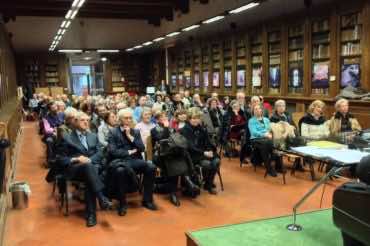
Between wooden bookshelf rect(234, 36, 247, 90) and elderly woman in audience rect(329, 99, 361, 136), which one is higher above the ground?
wooden bookshelf rect(234, 36, 247, 90)

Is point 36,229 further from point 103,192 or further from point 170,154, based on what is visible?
point 170,154

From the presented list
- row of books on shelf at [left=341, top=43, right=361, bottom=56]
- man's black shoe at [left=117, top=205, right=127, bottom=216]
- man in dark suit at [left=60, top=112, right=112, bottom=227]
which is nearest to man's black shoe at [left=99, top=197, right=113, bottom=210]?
man in dark suit at [left=60, top=112, right=112, bottom=227]

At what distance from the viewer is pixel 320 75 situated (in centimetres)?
794

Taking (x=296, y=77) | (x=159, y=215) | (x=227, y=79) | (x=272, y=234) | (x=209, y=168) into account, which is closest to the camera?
(x=272, y=234)

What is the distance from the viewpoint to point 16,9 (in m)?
11.2

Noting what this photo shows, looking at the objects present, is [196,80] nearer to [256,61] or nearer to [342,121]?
[256,61]

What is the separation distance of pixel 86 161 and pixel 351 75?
5.41 meters

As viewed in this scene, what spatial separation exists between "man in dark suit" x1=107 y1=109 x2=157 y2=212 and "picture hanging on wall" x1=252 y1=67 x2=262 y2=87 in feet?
20.3

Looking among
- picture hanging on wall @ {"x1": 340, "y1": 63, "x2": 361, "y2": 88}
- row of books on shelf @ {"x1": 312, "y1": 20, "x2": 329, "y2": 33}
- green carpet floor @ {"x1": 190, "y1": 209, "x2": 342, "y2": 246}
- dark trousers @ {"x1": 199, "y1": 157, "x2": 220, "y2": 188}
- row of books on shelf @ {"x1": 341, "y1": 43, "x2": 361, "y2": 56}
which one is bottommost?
green carpet floor @ {"x1": 190, "y1": 209, "x2": 342, "y2": 246}

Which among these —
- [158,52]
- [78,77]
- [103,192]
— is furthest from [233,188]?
[78,77]

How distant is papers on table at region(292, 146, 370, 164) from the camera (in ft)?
Result: 7.79

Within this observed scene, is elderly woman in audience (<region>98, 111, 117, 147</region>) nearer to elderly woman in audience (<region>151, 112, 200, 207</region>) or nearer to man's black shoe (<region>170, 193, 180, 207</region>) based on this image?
elderly woman in audience (<region>151, 112, 200, 207</region>)

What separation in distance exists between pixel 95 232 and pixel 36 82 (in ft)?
56.3

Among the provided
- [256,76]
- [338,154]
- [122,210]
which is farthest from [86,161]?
[256,76]
